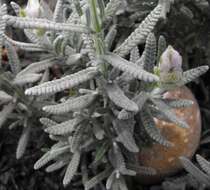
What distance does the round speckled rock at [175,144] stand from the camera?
181cm

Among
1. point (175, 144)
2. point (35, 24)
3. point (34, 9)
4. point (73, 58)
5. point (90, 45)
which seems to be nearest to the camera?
point (35, 24)

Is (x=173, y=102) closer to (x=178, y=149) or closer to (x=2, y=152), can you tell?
(x=178, y=149)

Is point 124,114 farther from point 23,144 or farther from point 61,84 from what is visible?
point 23,144

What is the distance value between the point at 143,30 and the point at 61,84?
26 centimetres

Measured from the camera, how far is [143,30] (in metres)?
1.33

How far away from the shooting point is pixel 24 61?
2148 millimetres

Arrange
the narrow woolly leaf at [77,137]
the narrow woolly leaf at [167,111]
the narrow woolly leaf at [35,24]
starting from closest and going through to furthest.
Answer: the narrow woolly leaf at [35,24], the narrow woolly leaf at [167,111], the narrow woolly leaf at [77,137]

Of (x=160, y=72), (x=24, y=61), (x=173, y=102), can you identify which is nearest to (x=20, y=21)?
(x=160, y=72)

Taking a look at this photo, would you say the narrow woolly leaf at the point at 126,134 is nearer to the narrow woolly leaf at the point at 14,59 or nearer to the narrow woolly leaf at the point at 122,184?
A: the narrow woolly leaf at the point at 122,184

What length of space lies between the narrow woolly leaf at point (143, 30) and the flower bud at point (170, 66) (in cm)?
8

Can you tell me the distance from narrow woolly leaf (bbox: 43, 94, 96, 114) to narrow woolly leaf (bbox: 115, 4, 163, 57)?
0.18 m

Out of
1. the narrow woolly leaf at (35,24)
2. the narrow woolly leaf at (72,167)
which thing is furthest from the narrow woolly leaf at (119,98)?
the narrow woolly leaf at (72,167)

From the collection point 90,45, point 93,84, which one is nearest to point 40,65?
point 93,84

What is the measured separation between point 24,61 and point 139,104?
0.86 m
